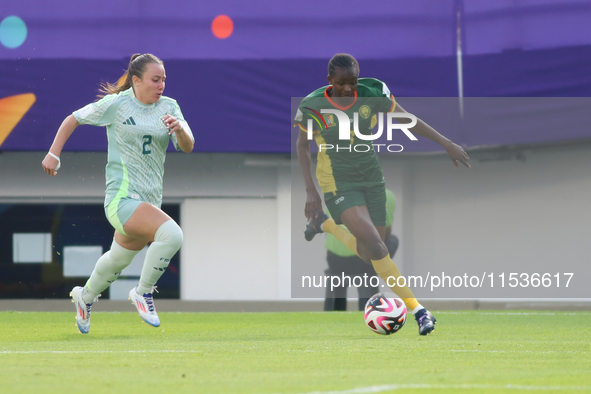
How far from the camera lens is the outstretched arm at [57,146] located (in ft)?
15.9

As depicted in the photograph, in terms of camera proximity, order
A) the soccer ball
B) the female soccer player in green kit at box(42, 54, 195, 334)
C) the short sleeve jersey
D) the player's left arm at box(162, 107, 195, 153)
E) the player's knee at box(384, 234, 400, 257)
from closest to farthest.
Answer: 1. the player's left arm at box(162, 107, 195, 153)
2. the soccer ball
3. the female soccer player in green kit at box(42, 54, 195, 334)
4. the player's knee at box(384, 234, 400, 257)
5. the short sleeve jersey

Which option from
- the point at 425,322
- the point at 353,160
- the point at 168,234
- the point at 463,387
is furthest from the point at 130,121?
the point at 463,387

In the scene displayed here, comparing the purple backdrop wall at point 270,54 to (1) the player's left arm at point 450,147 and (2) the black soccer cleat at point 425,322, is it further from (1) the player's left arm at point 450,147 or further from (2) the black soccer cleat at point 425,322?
(2) the black soccer cleat at point 425,322

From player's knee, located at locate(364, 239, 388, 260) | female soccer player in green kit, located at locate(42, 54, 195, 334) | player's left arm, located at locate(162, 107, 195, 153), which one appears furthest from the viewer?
player's knee, located at locate(364, 239, 388, 260)

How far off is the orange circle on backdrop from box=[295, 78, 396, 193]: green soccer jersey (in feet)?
12.0

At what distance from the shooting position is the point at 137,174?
16.9 feet

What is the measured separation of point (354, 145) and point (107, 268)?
201cm

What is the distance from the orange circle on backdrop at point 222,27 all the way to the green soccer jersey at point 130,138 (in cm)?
433

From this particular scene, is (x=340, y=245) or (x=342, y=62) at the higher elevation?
(x=342, y=62)

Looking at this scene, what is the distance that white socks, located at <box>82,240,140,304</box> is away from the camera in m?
5.23

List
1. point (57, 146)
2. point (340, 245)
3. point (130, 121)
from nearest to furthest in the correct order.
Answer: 1. point (57, 146)
2. point (130, 121)
3. point (340, 245)

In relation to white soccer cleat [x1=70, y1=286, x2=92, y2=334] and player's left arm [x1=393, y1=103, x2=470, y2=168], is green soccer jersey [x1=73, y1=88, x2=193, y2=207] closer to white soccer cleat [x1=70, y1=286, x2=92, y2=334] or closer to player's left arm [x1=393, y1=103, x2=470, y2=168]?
white soccer cleat [x1=70, y1=286, x2=92, y2=334]

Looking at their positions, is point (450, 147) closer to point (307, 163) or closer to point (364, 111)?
point (364, 111)

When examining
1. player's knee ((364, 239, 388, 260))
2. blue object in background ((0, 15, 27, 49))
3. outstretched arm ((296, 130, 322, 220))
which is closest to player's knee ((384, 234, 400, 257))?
outstretched arm ((296, 130, 322, 220))
